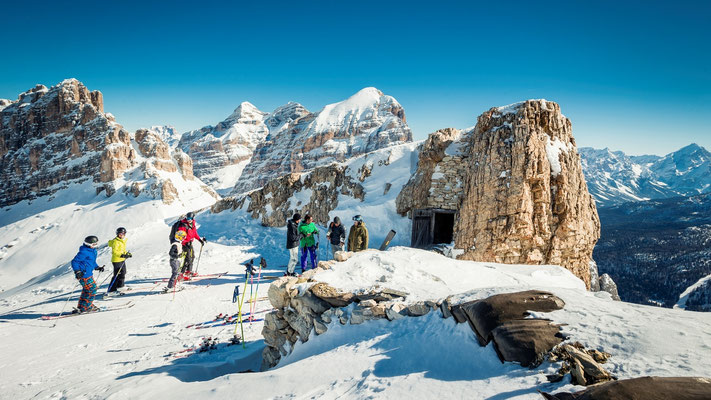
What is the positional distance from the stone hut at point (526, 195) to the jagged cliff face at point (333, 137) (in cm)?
10270

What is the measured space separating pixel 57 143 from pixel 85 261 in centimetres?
7823

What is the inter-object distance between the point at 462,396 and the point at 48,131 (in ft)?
308

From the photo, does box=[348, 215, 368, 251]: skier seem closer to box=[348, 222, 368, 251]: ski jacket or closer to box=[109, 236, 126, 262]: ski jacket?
box=[348, 222, 368, 251]: ski jacket

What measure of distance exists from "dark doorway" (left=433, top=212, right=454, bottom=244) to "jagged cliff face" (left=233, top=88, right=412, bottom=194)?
3926 inches

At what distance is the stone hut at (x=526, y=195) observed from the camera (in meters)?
12.6

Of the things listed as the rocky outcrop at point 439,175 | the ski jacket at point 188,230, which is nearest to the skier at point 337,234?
the ski jacket at point 188,230

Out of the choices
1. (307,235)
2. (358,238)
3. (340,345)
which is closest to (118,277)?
(307,235)

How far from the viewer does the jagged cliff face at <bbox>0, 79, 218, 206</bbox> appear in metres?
52.4

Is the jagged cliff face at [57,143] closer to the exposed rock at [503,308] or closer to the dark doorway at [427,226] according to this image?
the dark doorway at [427,226]

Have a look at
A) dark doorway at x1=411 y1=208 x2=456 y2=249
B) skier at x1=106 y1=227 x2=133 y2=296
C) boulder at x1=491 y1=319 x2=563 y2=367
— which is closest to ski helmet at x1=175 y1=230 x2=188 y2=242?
skier at x1=106 y1=227 x2=133 y2=296

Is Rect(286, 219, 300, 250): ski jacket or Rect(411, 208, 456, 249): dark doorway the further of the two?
Rect(411, 208, 456, 249): dark doorway

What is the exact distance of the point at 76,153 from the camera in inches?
2372

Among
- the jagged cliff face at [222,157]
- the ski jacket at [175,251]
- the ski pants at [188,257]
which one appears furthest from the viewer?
the jagged cliff face at [222,157]

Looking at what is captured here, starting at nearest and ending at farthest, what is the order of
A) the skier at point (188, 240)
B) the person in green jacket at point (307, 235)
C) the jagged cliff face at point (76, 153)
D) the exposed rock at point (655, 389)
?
the exposed rock at point (655, 389)
the person in green jacket at point (307, 235)
the skier at point (188, 240)
the jagged cliff face at point (76, 153)
